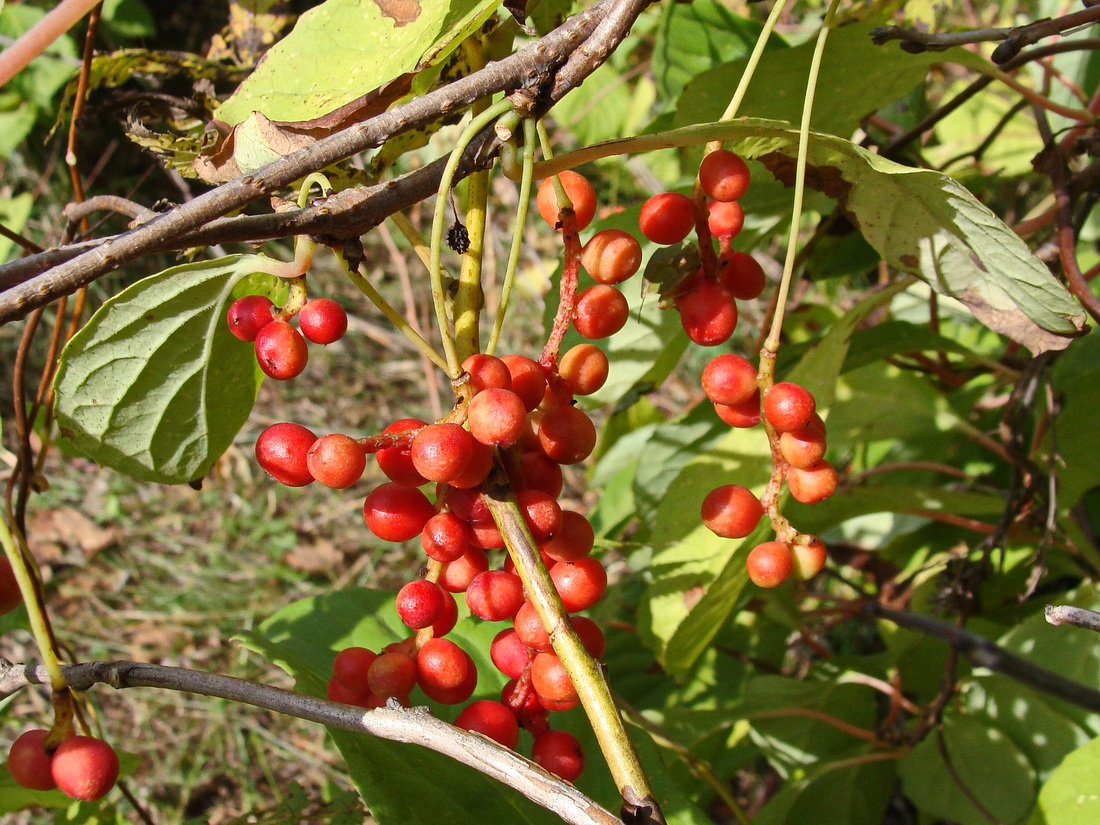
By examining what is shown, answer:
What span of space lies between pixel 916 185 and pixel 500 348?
2.17m

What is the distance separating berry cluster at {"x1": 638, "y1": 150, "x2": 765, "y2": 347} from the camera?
2.57 feet

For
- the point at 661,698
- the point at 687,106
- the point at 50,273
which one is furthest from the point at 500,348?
the point at 50,273

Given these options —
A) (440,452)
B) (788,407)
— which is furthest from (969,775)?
(440,452)

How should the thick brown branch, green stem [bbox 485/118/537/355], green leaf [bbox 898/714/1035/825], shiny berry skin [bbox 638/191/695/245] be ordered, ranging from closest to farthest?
the thick brown branch < green stem [bbox 485/118/537/355] < shiny berry skin [bbox 638/191/695/245] < green leaf [bbox 898/714/1035/825]

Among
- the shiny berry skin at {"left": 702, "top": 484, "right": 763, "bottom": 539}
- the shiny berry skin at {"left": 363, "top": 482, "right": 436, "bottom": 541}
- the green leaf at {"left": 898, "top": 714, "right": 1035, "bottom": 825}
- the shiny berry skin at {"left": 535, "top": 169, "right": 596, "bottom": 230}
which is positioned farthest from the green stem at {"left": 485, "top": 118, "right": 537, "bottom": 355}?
the green leaf at {"left": 898, "top": 714, "right": 1035, "bottom": 825}

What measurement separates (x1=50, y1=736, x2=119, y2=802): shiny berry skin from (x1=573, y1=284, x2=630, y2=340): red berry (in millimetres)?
587

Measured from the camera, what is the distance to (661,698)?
1.80 m

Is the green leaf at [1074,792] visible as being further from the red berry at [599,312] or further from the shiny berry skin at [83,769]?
the shiny berry skin at [83,769]

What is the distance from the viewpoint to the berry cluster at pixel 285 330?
2.51 ft

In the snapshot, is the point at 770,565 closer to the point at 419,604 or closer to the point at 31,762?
the point at 419,604

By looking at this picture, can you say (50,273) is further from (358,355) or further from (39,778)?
(358,355)

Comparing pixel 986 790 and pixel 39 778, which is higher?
pixel 39 778

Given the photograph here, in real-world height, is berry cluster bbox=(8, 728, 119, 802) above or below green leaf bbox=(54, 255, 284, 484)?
below

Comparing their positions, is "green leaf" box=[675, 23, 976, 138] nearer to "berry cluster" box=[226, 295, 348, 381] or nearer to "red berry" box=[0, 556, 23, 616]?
"berry cluster" box=[226, 295, 348, 381]
